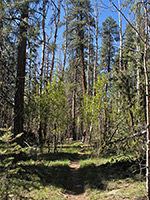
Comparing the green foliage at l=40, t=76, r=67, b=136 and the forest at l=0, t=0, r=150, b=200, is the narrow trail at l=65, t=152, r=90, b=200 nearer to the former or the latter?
the forest at l=0, t=0, r=150, b=200

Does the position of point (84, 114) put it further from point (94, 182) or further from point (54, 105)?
point (94, 182)

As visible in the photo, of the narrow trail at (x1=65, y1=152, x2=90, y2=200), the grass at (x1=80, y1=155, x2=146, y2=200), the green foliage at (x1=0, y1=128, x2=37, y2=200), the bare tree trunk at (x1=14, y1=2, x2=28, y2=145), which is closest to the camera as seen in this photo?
the green foliage at (x1=0, y1=128, x2=37, y2=200)

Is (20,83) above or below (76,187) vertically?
above

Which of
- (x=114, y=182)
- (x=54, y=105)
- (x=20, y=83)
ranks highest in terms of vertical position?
(x=20, y=83)

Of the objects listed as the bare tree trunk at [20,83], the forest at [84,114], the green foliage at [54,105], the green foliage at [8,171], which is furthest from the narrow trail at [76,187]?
the green foliage at [54,105]

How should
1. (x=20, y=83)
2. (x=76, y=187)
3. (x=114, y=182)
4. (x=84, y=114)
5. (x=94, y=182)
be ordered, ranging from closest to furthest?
(x=114, y=182) → (x=94, y=182) → (x=76, y=187) → (x=20, y=83) → (x=84, y=114)

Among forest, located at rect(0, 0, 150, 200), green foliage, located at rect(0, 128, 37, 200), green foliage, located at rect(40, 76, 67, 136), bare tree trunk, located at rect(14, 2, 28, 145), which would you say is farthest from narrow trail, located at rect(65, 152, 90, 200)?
green foliage, located at rect(40, 76, 67, 136)

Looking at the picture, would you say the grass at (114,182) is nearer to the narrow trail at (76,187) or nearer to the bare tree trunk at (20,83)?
the narrow trail at (76,187)

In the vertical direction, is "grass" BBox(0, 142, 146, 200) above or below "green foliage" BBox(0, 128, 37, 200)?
below

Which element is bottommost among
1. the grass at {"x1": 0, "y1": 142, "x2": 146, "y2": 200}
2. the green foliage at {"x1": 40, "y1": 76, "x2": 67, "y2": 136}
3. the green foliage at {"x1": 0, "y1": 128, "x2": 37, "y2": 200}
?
the grass at {"x1": 0, "y1": 142, "x2": 146, "y2": 200}

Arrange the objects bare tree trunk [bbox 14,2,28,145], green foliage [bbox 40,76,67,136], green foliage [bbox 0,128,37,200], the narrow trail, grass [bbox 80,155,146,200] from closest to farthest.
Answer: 1. green foliage [bbox 0,128,37,200]
2. grass [bbox 80,155,146,200]
3. the narrow trail
4. bare tree trunk [bbox 14,2,28,145]
5. green foliage [bbox 40,76,67,136]

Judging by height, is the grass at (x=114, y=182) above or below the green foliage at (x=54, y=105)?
below

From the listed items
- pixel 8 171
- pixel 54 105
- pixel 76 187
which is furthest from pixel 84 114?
pixel 8 171

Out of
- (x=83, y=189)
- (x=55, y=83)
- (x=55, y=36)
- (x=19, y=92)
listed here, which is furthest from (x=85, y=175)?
(x=55, y=36)
